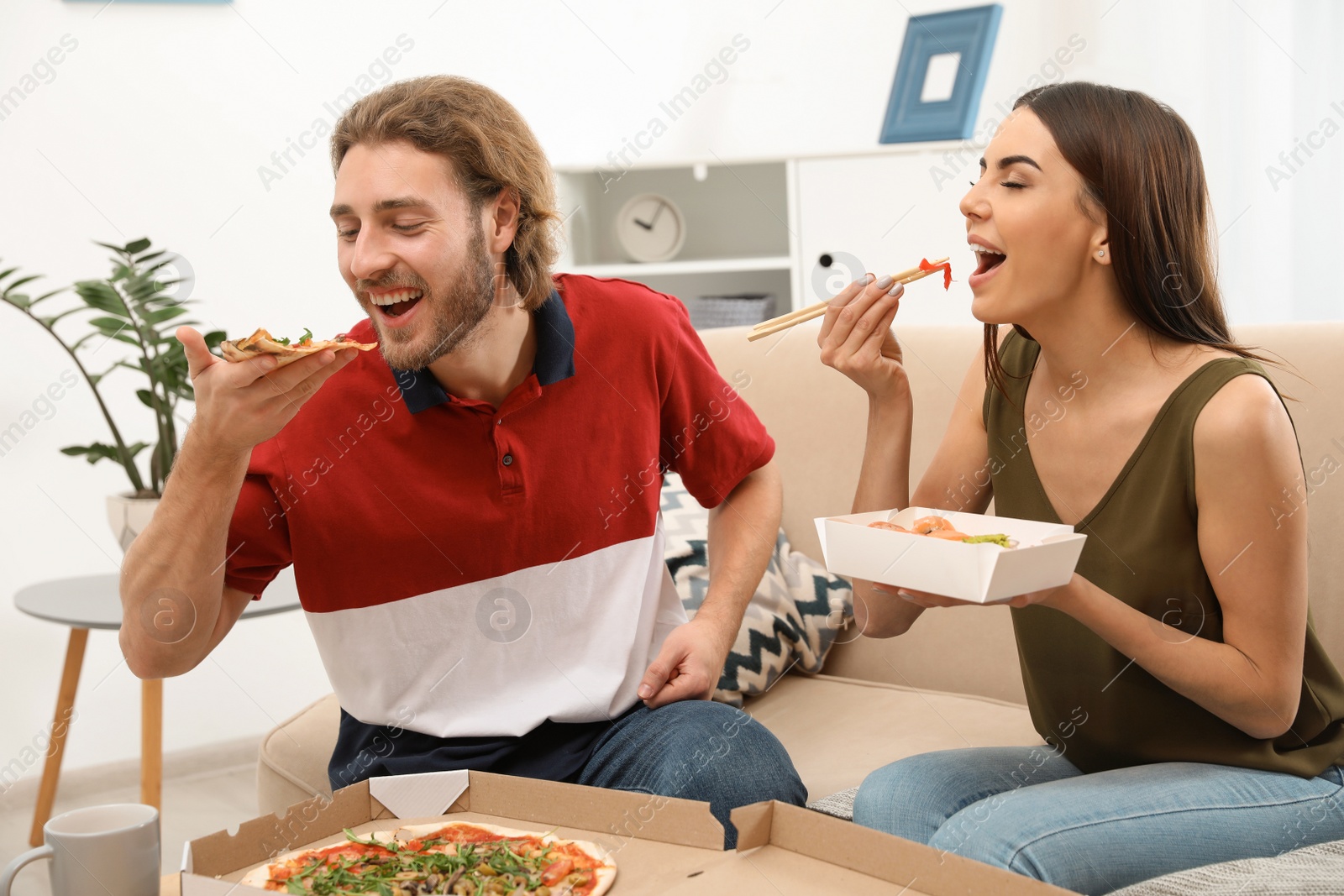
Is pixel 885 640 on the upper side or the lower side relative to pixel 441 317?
lower

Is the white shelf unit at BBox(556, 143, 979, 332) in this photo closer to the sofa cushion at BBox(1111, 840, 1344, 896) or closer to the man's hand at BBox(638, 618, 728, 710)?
the man's hand at BBox(638, 618, 728, 710)

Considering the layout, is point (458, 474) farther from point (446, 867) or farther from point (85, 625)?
point (85, 625)

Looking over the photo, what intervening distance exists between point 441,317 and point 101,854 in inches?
29.4

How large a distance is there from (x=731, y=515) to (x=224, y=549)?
0.72 meters

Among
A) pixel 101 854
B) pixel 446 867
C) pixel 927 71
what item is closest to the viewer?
pixel 101 854

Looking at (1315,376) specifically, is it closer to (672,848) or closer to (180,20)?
(672,848)

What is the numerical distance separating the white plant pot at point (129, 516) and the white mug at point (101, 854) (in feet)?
4.70

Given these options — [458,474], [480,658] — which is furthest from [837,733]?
[458,474]

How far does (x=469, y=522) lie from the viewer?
56.4 inches

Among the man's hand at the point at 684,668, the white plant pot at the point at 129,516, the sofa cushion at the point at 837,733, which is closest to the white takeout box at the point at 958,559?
the man's hand at the point at 684,668

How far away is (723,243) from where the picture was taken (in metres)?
3.57

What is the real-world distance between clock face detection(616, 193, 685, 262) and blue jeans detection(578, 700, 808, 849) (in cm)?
217

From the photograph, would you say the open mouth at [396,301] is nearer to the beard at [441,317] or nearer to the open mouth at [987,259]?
the beard at [441,317]

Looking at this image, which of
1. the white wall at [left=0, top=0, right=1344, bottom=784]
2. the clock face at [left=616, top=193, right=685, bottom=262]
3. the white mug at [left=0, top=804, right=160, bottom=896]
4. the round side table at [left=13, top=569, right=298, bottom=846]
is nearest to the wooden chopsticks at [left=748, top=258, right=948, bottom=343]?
the white mug at [left=0, top=804, right=160, bottom=896]
